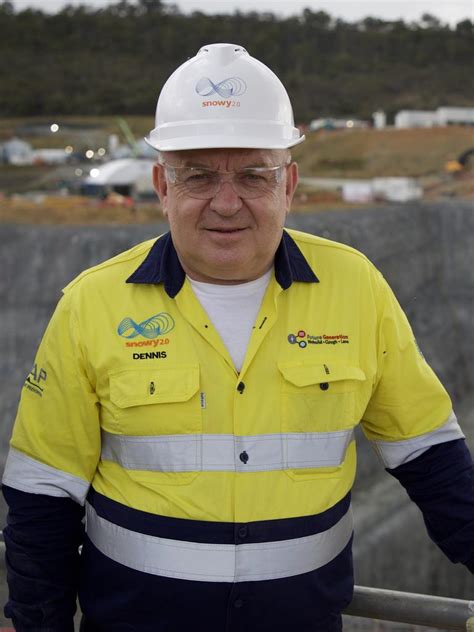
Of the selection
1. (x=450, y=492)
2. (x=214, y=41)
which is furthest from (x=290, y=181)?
(x=214, y=41)

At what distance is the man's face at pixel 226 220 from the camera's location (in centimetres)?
215

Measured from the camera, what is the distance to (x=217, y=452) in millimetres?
2123

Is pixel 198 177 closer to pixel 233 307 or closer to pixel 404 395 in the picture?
pixel 233 307

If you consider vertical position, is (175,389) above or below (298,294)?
below

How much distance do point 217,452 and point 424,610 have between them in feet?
2.16

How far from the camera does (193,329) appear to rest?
2.21 m

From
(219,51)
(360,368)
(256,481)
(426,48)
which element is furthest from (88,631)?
(426,48)

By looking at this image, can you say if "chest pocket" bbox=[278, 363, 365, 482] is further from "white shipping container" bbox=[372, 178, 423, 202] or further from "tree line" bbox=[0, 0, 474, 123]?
"tree line" bbox=[0, 0, 474, 123]

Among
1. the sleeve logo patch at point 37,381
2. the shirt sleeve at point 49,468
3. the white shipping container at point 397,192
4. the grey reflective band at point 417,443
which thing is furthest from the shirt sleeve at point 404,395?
the white shipping container at point 397,192

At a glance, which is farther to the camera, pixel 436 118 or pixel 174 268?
pixel 436 118

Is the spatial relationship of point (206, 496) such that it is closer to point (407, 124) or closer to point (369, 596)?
point (369, 596)

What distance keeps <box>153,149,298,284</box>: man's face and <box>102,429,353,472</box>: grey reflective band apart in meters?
0.42

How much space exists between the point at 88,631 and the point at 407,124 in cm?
4992

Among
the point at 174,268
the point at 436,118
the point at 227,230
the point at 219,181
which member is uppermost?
the point at 219,181
